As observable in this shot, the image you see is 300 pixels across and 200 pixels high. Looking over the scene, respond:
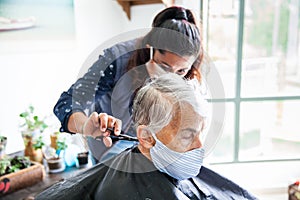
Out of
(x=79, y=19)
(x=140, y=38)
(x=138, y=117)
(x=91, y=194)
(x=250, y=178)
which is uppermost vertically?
(x=79, y=19)

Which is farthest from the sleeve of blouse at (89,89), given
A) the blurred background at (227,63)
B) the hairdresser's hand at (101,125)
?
the blurred background at (227,63)

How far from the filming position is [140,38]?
1.18 metres

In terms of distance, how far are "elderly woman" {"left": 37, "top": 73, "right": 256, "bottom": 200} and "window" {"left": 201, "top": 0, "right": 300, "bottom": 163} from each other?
118cm

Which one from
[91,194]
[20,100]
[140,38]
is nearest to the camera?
[91,194]

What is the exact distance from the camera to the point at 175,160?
2.95 feet

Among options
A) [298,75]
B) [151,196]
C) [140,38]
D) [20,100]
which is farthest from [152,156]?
[298,75]

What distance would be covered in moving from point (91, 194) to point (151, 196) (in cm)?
18

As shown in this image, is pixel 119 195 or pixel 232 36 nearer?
pixel 119 195

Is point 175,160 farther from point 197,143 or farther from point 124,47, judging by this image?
point 124,47

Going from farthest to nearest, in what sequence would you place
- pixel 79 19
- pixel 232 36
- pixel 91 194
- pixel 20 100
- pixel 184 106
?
pixel 232 36 → pixel 79 19 → pixel 20 100 → pixel 91 194 → pixel 184 106

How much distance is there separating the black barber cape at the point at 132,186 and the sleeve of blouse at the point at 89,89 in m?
0.18

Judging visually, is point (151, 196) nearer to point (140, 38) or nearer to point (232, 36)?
point (140, 38)

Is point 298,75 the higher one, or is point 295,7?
point 295,7

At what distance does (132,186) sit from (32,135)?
0.88 m
